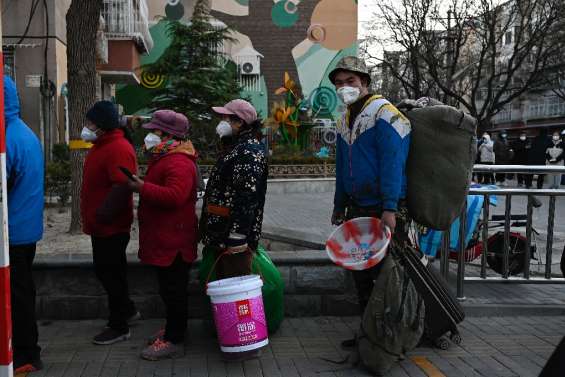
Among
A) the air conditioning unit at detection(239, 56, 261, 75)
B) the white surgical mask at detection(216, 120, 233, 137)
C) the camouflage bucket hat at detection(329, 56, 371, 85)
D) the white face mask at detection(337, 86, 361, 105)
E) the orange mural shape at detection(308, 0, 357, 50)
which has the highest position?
the orange mural shape at detection(308, 0, 357, 50)

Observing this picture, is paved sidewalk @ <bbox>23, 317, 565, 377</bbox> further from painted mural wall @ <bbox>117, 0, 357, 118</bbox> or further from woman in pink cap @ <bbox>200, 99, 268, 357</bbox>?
painted mural wall @ <bbox>117, 0, 357, 118</bbox>

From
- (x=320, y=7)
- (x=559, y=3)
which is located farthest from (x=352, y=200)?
(x=320, y=7)

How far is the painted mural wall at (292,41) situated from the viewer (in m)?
34.1

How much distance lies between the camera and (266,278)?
14.0 ft

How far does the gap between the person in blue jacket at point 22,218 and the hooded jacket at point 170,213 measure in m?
0.69

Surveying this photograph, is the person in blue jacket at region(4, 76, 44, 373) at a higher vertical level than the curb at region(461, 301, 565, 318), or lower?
higher

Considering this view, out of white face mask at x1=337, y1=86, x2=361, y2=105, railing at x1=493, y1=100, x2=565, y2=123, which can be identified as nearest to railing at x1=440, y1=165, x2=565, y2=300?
white face mask at x1=337, y1=86, x2=361, y2=105

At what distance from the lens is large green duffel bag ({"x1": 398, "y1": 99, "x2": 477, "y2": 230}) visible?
3.95m

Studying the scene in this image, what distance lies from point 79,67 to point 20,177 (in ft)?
13.3

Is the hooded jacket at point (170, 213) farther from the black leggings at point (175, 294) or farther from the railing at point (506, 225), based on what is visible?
the railing at point (506, 225)

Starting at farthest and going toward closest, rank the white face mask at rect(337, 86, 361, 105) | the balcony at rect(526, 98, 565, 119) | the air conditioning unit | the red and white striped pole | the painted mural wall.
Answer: the balcony at rect(526, 98, 565, 119), the painted mural wall, the air conditioning unit, the white face mask at rect(337, 86, 361, 105), the red and white striped pole

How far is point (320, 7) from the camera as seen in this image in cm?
3441

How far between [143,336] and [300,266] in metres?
1.37

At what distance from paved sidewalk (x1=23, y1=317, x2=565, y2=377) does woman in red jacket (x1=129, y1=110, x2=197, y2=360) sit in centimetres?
22
